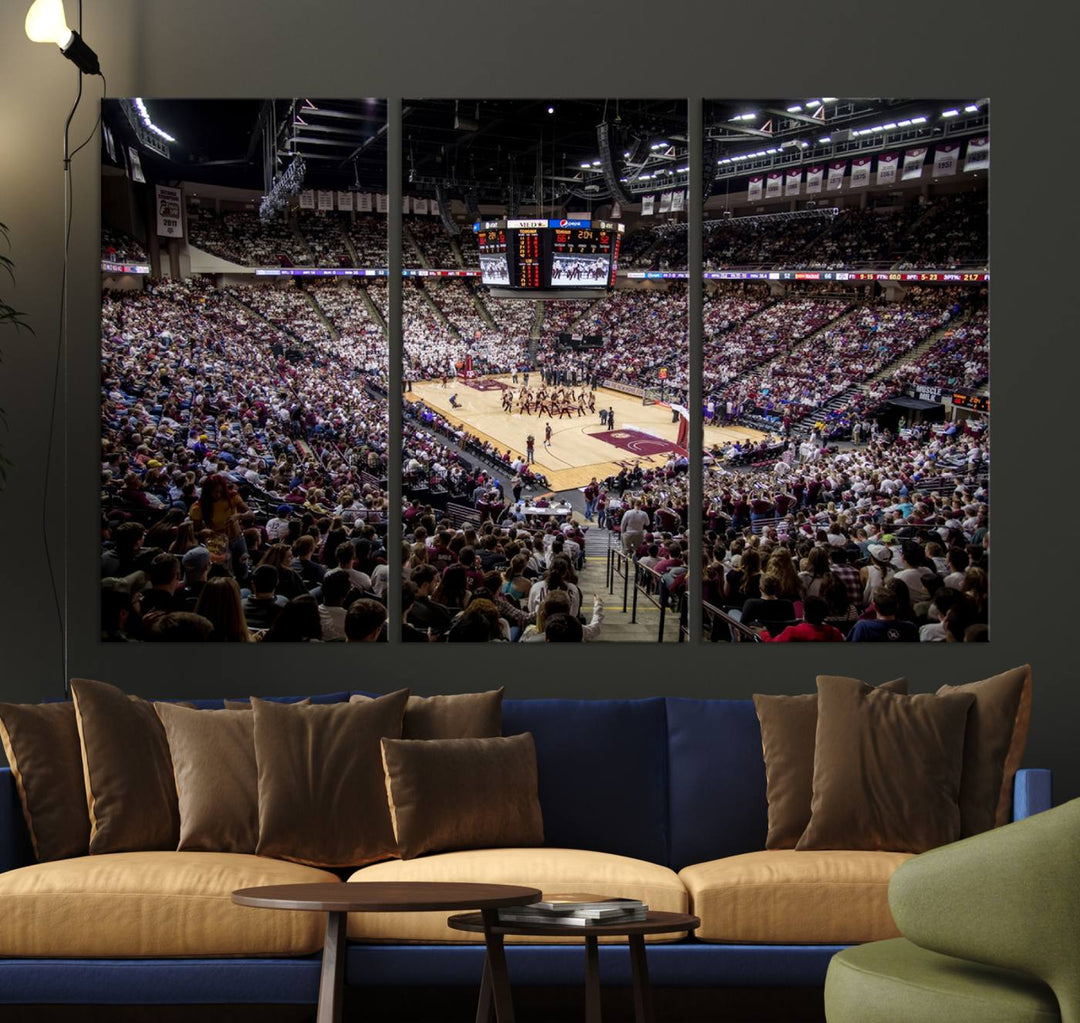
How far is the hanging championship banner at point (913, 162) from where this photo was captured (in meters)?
5.56

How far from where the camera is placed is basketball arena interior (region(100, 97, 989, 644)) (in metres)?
5.50

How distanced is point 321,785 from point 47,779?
2.51ft

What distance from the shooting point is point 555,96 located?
18.3 feet

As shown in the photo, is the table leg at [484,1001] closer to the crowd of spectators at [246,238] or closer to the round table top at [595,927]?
the round table top at [595,927]

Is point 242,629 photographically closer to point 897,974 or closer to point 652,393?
point 652,393

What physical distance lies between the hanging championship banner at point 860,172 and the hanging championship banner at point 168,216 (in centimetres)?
274

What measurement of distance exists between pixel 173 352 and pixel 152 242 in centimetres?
45

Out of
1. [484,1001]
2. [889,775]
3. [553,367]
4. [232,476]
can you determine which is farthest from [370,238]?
[484,1001]

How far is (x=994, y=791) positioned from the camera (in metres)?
3.97

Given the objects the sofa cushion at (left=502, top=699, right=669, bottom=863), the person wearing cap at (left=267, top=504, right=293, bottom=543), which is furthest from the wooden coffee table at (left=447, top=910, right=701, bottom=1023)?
the person wearing cap at (left=267, top=504, right=293, bottom=543)

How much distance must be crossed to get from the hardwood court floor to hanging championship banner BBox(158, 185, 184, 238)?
45.2 inches

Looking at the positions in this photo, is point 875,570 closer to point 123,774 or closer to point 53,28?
point 123,774

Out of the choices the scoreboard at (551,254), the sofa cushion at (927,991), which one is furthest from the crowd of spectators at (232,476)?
the sofa cushion at (927,991)

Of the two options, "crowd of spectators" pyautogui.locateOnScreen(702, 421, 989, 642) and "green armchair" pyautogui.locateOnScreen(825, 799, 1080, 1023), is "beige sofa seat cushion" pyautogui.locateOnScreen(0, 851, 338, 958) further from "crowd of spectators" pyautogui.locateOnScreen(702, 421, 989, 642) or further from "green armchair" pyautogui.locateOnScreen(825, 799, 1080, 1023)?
"crowd of spectators" pyautogui.locateOnScreen(702, 421, 989, 642)
